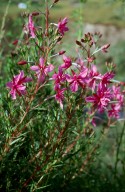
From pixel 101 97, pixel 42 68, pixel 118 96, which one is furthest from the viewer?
pixel 118 96

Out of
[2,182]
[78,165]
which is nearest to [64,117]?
[2,182]

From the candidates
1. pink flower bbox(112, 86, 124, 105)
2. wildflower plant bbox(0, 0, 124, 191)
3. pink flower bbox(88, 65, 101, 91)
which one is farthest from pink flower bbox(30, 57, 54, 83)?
pink flower bbox(112, 86, 124, 105)

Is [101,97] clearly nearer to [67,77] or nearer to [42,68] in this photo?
[67,77]

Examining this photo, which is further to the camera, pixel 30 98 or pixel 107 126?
pixel 107 126

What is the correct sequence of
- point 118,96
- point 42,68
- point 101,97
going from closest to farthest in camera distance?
1. point 42,68
2. point 101,97
3. point 118,96

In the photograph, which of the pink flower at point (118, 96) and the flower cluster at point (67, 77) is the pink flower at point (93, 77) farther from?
the pink flower at point (118, 96)

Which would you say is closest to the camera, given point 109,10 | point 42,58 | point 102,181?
point 42,58

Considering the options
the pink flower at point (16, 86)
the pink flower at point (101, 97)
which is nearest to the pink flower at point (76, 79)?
the pink flower at point (101, 97)

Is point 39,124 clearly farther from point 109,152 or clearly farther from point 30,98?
point 109,152

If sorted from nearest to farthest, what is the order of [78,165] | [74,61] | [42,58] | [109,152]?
[42,58] → [74,61] → [78,165] → [109,152]

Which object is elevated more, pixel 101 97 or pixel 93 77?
pixel 93 77

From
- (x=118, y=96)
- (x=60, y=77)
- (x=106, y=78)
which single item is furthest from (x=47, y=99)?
(x=118, y=96)
